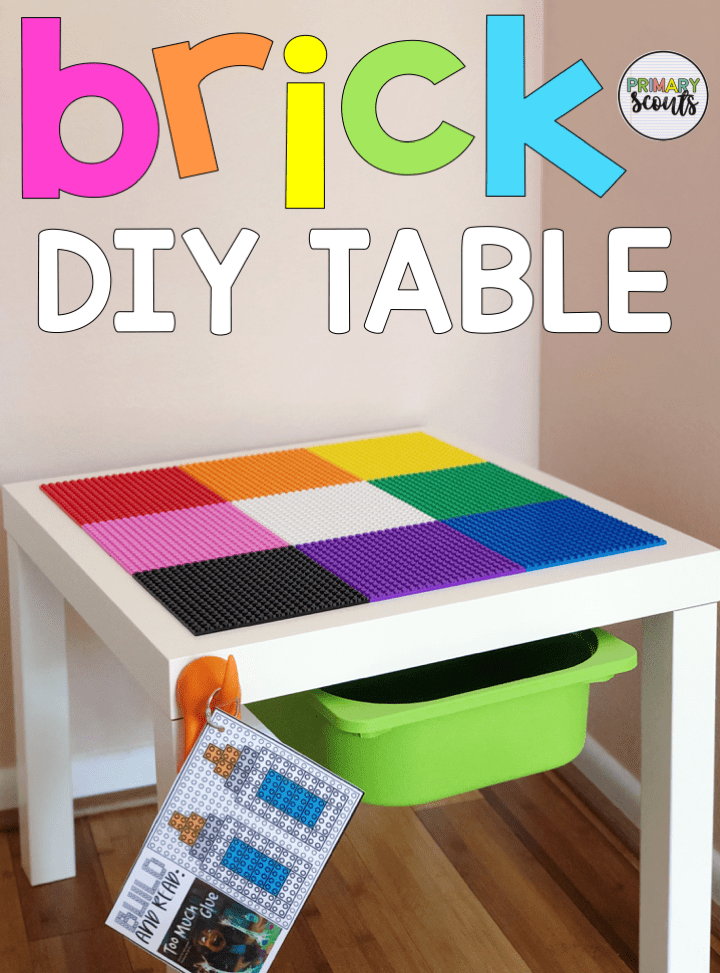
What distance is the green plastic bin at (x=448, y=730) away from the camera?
1.05 meters

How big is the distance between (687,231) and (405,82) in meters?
0.52

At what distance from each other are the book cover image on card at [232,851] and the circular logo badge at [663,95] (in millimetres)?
1008

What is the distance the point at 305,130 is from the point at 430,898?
1.13 meters

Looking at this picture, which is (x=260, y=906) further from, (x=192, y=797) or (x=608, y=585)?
(x=608, y=585)

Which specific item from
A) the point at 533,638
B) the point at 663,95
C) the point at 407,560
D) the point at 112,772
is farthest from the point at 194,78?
the point at 112,772

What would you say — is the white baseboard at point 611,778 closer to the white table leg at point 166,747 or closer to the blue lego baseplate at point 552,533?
the blue lego baseplate at point 552,533

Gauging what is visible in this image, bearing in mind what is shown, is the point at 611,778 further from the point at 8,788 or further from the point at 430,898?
the point at 8,788

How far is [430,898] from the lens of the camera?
1.48 meters

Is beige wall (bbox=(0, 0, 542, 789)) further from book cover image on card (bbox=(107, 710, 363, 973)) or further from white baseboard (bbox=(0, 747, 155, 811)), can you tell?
book cover image on card (bbox=(107, 710, 363, 973))

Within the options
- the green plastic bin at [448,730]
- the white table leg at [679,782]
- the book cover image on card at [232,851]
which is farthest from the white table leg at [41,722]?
the white table leg at [679,782]

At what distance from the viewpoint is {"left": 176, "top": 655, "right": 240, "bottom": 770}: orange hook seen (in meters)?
0.91

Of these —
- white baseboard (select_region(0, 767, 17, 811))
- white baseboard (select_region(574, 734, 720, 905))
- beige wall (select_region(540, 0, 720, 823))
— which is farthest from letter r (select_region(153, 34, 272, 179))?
white baseboard (select_region(574, 734, 720, 905))

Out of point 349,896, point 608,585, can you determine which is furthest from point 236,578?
point 349,896

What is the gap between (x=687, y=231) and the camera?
1449 millimetres
